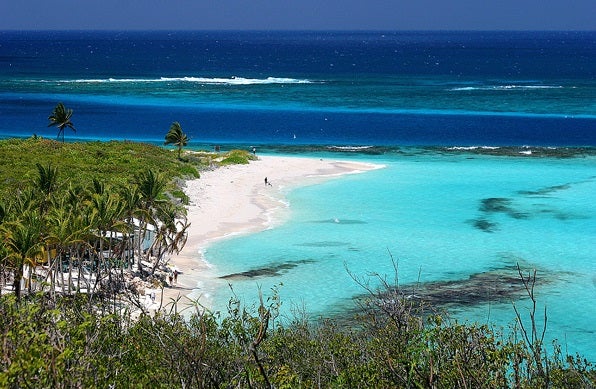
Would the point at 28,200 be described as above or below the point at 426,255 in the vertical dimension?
above

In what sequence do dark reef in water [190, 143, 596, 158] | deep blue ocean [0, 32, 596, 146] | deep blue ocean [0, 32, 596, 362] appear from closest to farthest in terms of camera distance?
deep blue ocean [0, 32, 596, 362], dark reef in water [190, 143, 596, 158], deep blue ocean [0, 32, 596, 146]

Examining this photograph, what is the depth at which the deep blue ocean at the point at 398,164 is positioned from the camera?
3916 cm

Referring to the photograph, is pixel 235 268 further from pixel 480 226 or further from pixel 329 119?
pixel 329 119

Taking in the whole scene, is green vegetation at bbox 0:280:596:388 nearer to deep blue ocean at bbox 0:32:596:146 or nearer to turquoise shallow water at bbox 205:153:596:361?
turquoise shallow water at bbox 205:153:596:361

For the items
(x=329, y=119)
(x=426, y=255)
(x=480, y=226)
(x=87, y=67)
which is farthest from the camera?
(x=87, y=67)

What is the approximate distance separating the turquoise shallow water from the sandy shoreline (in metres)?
1.11

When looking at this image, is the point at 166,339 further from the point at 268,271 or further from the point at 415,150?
the point at 415,150

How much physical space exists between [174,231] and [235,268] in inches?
137

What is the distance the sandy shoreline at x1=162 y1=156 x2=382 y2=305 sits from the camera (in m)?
41.2

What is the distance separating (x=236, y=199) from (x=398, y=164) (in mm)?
21121

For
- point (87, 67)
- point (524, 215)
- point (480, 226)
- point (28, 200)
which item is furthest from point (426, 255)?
point (87, 67)

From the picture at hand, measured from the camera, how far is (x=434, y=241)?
4688 cm

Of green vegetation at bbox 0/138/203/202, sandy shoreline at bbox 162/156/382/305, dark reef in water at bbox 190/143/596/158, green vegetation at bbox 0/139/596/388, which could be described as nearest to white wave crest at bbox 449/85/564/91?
dark reef in water at bbox 190/143/596/158

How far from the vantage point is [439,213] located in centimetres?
5400
